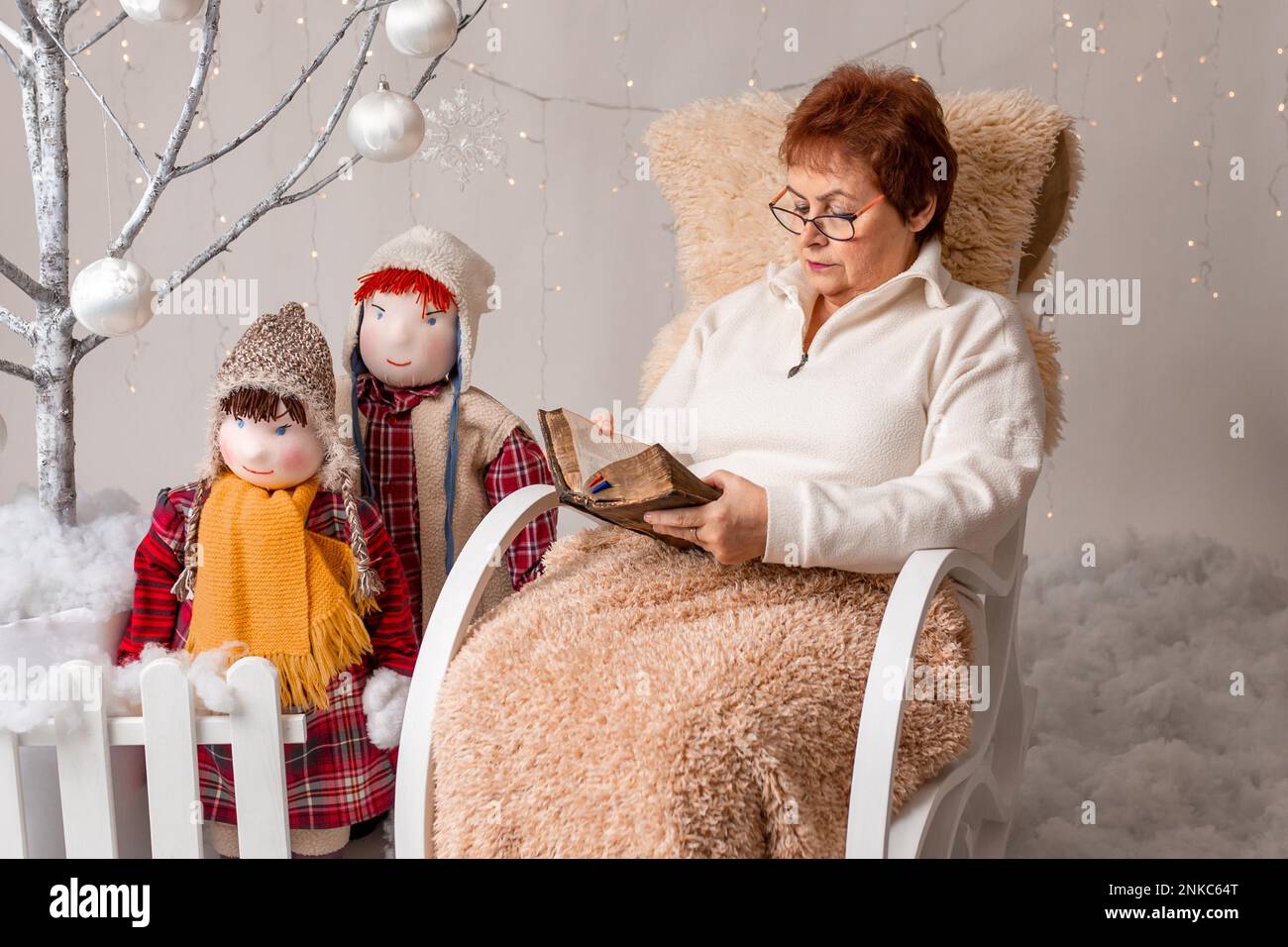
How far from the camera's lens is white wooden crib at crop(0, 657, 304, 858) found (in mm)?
1297

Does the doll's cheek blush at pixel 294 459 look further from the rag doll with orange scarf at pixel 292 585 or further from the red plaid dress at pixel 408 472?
the red plaid dress at pixel 408 472

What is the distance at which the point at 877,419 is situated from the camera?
1.47m

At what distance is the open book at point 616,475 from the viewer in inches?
50.6

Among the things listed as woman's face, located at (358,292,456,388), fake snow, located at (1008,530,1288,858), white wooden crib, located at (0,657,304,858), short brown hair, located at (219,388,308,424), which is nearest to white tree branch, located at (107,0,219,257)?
short brown hair, located at (219,388,308,424)

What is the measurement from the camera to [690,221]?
1.85 meters

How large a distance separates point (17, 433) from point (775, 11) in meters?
2.00

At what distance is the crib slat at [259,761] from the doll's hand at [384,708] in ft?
0.39

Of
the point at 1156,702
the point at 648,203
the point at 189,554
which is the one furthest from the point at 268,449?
the point at 1156,702

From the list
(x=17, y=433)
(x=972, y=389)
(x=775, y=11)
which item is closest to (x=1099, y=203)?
(x=775, y=11)

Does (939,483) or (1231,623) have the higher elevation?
(939,483)

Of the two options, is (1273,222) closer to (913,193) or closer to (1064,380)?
(1064,380)

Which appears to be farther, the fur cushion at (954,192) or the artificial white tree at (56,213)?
the fur cushion at (954,192)

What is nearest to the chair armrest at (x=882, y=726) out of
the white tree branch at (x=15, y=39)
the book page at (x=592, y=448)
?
the book page at (x=592, y=448)

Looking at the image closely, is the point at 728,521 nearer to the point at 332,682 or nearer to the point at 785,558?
the point at 785,558
